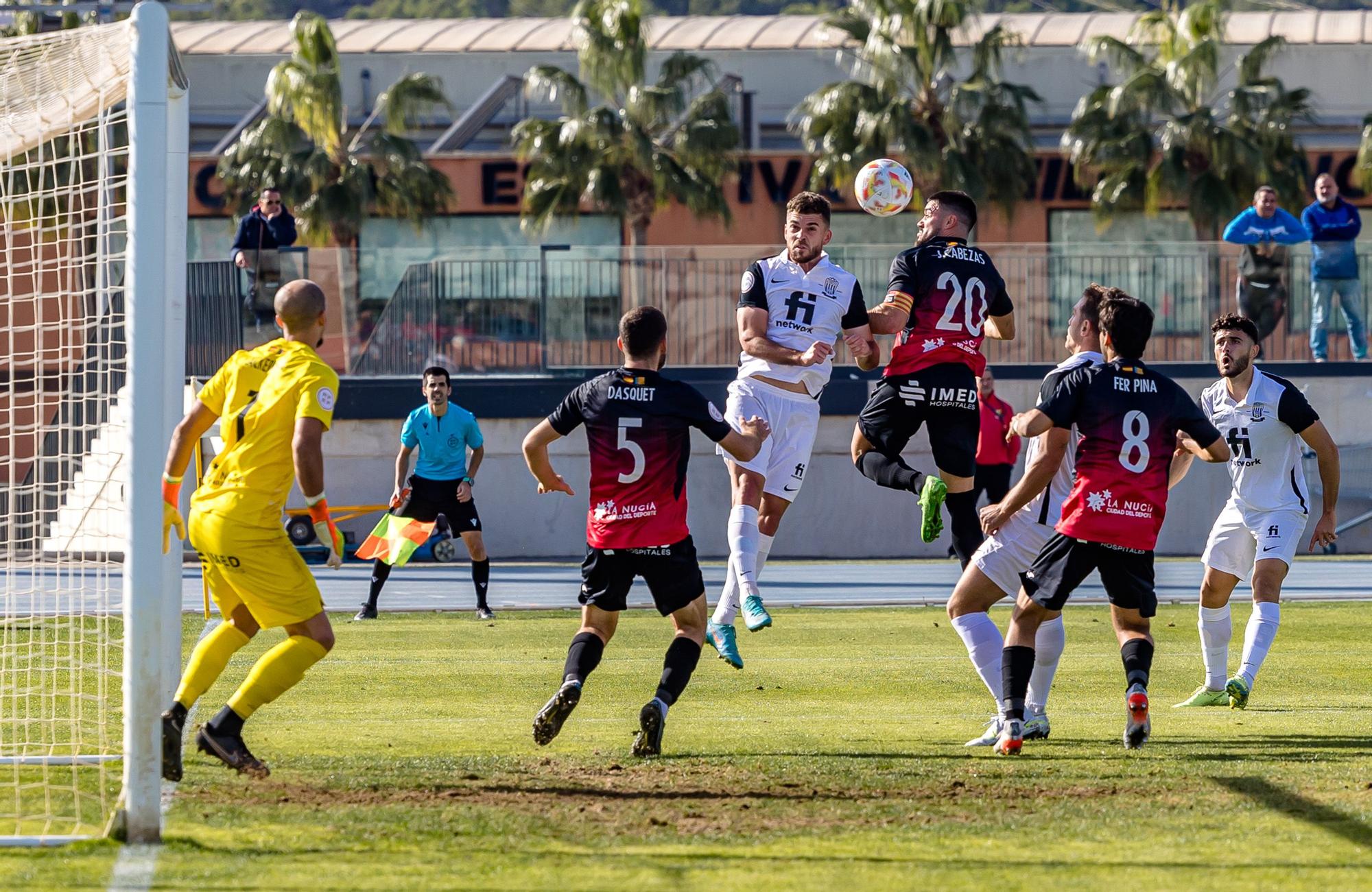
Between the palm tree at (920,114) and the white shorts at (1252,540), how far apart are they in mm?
24231

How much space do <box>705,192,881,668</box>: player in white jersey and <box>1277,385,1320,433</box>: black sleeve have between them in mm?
Answer: 2359

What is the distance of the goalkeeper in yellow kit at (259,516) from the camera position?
7121mm

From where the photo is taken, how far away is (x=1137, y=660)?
8.13m

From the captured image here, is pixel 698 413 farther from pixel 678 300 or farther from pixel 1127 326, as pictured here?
pixel 678 300

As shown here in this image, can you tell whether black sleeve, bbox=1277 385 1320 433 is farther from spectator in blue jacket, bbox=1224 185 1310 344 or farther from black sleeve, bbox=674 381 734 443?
spectator in blue jacket, bbox=1224 185 1310 344

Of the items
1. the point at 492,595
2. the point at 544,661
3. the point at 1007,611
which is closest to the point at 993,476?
the point at 1007,611

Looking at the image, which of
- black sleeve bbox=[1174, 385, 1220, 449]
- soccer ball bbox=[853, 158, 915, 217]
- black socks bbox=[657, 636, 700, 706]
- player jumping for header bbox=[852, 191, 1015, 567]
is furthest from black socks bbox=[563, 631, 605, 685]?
soccer ball bbox=[853, 158, 915, 217]

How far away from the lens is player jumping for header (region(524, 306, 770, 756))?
7883 mm

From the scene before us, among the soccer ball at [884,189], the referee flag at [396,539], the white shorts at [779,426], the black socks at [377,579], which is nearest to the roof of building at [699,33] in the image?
the referee flag at [396,539]

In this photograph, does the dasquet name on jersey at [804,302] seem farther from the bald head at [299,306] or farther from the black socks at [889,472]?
the bald head at [299,306]

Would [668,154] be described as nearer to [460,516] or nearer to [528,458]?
[460,516]

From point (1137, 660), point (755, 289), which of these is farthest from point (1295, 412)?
point (755, 289)

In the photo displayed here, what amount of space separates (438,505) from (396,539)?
1.65ft

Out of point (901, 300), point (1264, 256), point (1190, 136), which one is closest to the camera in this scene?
point (901, 300)
